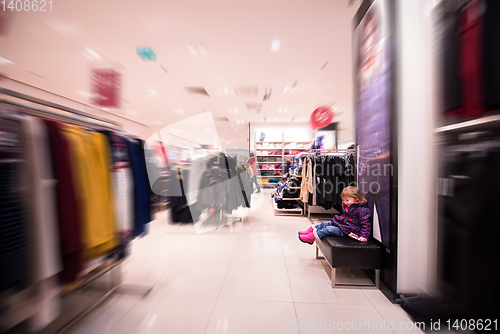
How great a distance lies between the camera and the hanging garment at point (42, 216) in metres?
0.94

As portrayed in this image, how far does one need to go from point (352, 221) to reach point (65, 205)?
2.43 metres

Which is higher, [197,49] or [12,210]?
[197,49]

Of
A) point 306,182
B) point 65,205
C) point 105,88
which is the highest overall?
point 105,88

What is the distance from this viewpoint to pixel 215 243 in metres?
2.92

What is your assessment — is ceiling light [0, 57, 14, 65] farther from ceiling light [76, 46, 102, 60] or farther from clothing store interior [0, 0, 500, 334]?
ceiling light [76, 46, 102, 60]

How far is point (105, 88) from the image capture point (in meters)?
2.51

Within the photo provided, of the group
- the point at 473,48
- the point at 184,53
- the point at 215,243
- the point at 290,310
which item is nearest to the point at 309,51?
the point at 184,53

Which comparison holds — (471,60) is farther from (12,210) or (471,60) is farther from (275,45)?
(275,45)

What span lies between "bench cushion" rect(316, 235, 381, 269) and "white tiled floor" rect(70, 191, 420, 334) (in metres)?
0.25

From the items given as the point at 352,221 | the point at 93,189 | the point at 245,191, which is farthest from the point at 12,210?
the point at 245,191

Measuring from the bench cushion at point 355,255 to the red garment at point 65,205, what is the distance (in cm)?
207

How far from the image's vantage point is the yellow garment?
44.1 inches

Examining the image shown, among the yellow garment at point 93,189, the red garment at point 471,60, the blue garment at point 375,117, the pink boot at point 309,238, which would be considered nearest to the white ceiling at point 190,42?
the blue garment at point 375,117

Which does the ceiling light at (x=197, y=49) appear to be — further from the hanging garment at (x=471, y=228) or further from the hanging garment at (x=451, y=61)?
the hanging garment at (x=471, y=228)
